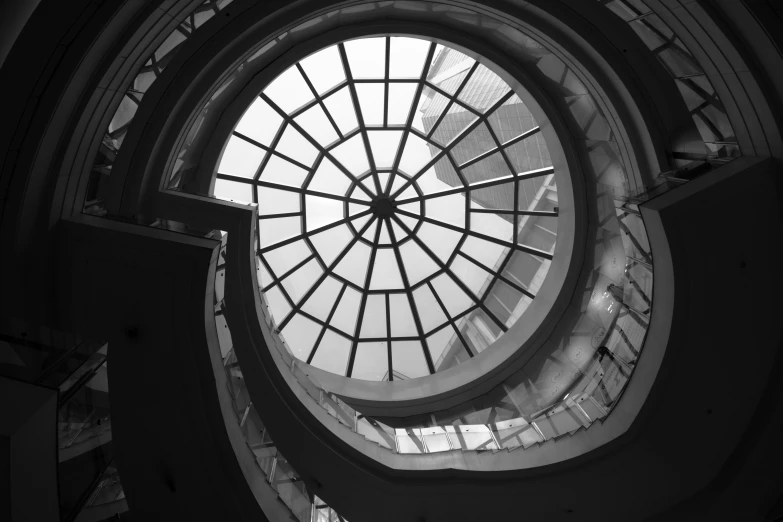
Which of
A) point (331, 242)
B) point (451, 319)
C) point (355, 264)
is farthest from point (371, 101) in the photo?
point (451, 319)

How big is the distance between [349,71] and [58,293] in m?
9.95

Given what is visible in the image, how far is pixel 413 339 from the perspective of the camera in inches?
699

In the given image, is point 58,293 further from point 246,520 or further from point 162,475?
point 246,520

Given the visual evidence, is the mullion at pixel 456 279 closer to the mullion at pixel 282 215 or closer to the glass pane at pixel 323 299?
the glass pane at pixel 323 299

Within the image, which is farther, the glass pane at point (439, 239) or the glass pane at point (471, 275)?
the glass pane at point (471, 275)

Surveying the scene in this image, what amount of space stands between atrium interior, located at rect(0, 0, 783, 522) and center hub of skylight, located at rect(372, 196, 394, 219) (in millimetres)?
78

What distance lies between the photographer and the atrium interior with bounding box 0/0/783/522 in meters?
6.50

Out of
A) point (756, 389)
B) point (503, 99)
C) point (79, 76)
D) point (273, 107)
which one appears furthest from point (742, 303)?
point (273, 107)

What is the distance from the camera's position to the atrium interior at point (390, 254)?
6500 millimetres

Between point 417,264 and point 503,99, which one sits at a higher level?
point 503,99

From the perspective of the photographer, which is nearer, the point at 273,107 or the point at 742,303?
the point at 742,303

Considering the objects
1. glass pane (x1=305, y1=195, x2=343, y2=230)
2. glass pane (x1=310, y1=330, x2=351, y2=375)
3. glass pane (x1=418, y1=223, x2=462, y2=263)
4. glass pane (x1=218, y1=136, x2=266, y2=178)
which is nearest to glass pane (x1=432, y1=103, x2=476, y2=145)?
glass pane (x1=418, y1=223, x2=462, y2=263)

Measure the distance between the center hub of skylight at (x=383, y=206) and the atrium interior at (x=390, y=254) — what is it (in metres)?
0.08

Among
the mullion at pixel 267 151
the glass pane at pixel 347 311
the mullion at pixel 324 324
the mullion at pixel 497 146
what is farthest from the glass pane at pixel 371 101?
the mullion at pixel 324 324
